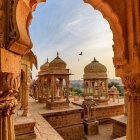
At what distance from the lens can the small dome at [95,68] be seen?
65.6ft

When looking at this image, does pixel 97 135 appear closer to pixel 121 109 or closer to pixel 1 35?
pixel 121 109

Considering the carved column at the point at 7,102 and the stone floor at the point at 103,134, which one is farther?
the stone floor at the point at 103,134

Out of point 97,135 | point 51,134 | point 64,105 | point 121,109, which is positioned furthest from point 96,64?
point 51,134

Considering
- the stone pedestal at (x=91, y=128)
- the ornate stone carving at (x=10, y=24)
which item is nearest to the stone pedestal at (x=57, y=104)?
the stone pedestal at (x=91, y=128)

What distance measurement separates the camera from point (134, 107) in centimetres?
297

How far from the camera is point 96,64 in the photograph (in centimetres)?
2062

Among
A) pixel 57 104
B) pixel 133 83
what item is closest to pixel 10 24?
pixel 133 83

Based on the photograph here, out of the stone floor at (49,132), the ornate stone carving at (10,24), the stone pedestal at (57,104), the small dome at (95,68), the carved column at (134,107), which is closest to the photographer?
the ornate stone carving at (10,24)

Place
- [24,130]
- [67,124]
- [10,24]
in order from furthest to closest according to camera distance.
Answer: [67,124], [24,130], [10,24]

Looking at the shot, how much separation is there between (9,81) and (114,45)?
186 cm

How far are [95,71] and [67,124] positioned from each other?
23.2ft

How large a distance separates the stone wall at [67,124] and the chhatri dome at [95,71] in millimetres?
5682

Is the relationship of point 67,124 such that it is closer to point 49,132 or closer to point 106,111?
point 106,111

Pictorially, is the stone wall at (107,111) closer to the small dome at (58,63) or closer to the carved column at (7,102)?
the small dome at (58,63)
